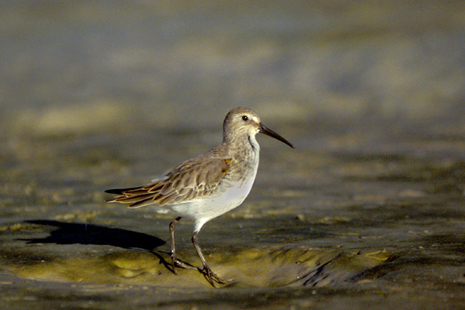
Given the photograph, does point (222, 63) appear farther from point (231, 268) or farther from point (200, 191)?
point (231, 268)

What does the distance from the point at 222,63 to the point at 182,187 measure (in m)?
12.6

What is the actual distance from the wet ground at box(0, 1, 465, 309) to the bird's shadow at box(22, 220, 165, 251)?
0.03 meters

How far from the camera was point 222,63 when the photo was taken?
1753cm

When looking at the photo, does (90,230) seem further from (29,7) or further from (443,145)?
(29,7)

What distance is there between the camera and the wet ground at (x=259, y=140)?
4.59m

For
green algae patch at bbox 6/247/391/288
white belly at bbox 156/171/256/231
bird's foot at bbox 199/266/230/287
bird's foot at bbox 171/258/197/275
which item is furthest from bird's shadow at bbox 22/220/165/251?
bird's foot at bbox 199/266/230/287

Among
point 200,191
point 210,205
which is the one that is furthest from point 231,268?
point 200,191

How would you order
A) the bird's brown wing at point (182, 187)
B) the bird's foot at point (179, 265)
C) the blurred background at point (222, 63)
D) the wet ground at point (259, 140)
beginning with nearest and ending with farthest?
the wet ground at point (259, 140) < the bird's foot at point (179, 265) < the bird's brown wing at point (182, 187) < the blurred background at point (222, 63)

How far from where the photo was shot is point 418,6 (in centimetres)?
2117

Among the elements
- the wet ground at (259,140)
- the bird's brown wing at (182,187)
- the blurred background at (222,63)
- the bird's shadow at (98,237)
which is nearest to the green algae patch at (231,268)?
the wet ground at (259,140)

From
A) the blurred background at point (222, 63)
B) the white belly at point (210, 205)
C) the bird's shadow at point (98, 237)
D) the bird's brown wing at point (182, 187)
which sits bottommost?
the bird's shadow at point (98, 237)

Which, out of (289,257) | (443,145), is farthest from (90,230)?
(443,145)

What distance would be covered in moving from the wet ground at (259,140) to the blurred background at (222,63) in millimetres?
68

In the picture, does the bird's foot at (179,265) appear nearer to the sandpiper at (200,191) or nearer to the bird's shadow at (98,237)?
the sandpiper at (200,191)
